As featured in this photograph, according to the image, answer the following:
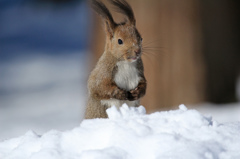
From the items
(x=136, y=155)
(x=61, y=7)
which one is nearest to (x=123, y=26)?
(x=136, y=155)

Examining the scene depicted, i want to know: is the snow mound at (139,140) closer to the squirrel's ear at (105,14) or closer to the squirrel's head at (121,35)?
the squirrel's head at (121,35)

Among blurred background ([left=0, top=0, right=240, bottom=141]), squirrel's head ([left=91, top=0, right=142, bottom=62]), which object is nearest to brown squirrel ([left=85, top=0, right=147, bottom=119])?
squirrel's head ([left=91, top=0, right=142, bottom=62])

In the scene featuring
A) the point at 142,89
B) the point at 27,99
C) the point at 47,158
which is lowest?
the point at 27,99

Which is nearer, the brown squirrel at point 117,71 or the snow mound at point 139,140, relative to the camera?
the snow mound at point 139,140

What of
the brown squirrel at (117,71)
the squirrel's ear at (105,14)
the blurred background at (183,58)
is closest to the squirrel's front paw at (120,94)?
the brown squirrel at (117,71)

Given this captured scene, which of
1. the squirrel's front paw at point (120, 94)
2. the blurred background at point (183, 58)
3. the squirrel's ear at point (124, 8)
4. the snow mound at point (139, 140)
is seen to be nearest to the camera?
the snow mound at point (139, 140)

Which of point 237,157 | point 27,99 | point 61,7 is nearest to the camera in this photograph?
point 237,157

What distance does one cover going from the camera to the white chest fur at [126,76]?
2.81 m

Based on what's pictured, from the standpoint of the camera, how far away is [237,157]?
202 centimetres

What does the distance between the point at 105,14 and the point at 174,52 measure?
3757 mm

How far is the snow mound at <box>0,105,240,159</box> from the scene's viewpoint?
2041mm

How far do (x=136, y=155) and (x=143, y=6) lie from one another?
4703 millimetres

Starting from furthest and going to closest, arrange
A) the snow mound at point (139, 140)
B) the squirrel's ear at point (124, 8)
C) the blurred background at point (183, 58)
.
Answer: the blurred background at point (183, 58), the squirrel's ear at point (124, 8), the snow mound at point (139, 140)

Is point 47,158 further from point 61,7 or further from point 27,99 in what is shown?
point 61,7
